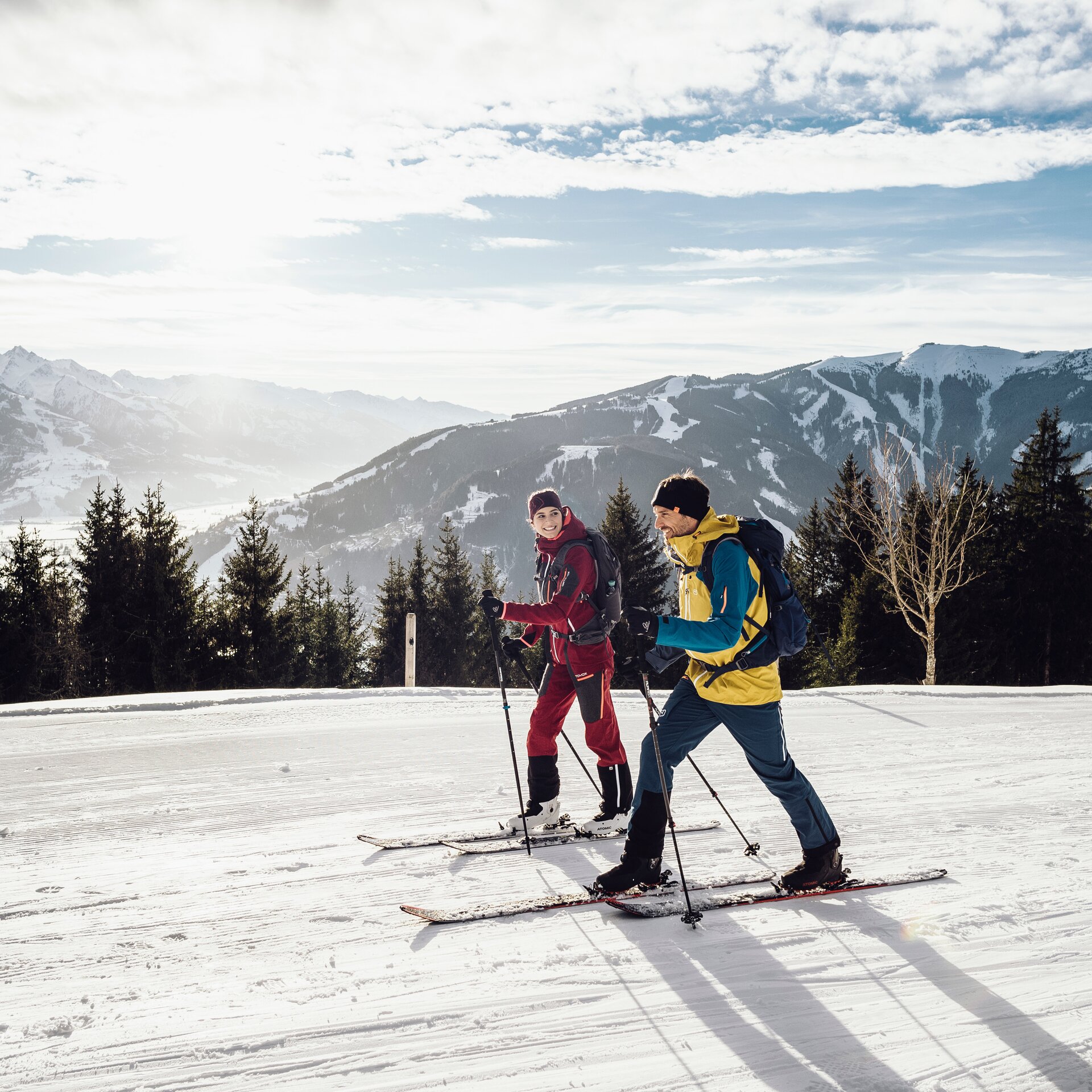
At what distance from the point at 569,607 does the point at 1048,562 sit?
3228 cm

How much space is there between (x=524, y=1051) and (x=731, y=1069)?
665 millimetres

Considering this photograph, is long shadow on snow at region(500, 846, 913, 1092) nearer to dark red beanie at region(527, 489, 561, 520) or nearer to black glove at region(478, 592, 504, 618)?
black glove at region(478, 592, 504, 618)

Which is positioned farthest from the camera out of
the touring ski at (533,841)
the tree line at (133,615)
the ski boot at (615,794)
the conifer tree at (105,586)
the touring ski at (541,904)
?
the conifer tree at (105,586)

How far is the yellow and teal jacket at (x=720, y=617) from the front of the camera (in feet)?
11.7

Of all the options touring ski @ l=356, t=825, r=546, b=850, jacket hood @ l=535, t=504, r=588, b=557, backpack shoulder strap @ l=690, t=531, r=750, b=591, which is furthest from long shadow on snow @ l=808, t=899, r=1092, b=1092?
jacket hood @ l=535, t=504, r=588, b=557

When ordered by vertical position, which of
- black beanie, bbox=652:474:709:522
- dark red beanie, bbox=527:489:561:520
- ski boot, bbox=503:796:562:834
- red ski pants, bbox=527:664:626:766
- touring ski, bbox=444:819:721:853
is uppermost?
dark red beanie, bbox=527:489:561:520

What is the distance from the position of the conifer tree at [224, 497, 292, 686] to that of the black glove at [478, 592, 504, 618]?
28173 mm

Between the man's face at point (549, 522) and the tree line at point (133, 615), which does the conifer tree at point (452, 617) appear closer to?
the tree line at point (133, 615)

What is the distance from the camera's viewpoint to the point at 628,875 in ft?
13.1

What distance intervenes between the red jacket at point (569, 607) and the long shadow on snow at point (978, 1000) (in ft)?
5.81

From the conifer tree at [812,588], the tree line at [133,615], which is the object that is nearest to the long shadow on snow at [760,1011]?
the conifer tree at [812,588]

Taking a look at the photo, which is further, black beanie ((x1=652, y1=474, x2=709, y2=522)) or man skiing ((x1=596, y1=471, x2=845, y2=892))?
black beanie ((x1=652, y1=474, x2=709, y2=522))

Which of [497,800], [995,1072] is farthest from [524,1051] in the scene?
[497,800]

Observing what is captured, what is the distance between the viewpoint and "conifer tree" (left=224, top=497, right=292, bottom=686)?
3222 cm
